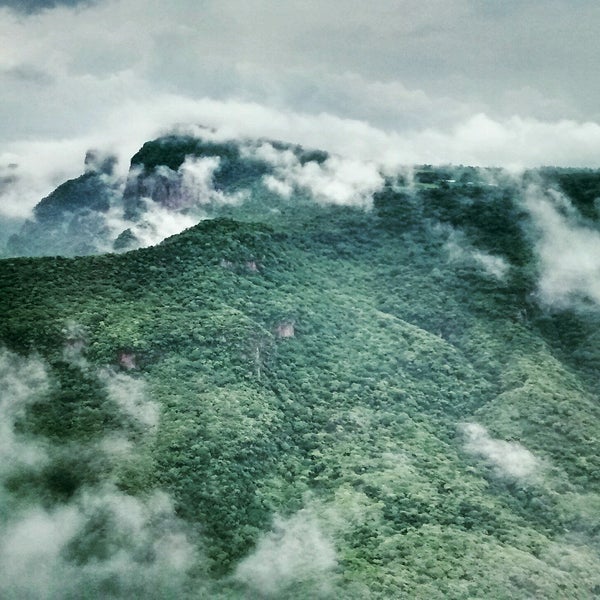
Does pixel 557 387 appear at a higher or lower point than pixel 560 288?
lower

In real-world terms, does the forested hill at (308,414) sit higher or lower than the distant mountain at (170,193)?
lower

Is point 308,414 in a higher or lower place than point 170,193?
lower

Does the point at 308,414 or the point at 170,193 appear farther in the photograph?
the point at 170,193

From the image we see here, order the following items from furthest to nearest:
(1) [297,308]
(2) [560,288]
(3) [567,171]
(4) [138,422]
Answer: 1. (3) [567,171]
2. (2) [560,288]
3. (1) [297,308]
4. (4) [138,422]

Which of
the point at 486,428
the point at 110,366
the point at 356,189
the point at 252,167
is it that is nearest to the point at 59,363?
the point at 110,366

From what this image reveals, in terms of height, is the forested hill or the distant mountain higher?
the distant mountain

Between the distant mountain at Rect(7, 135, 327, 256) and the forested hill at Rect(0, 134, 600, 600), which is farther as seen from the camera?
the distant mountain at Rect(7, 135, 327, 256)

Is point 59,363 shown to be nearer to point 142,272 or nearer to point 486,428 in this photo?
point 142,272

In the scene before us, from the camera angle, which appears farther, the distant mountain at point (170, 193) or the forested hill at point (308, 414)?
the distant mountain at point (170, 193)
